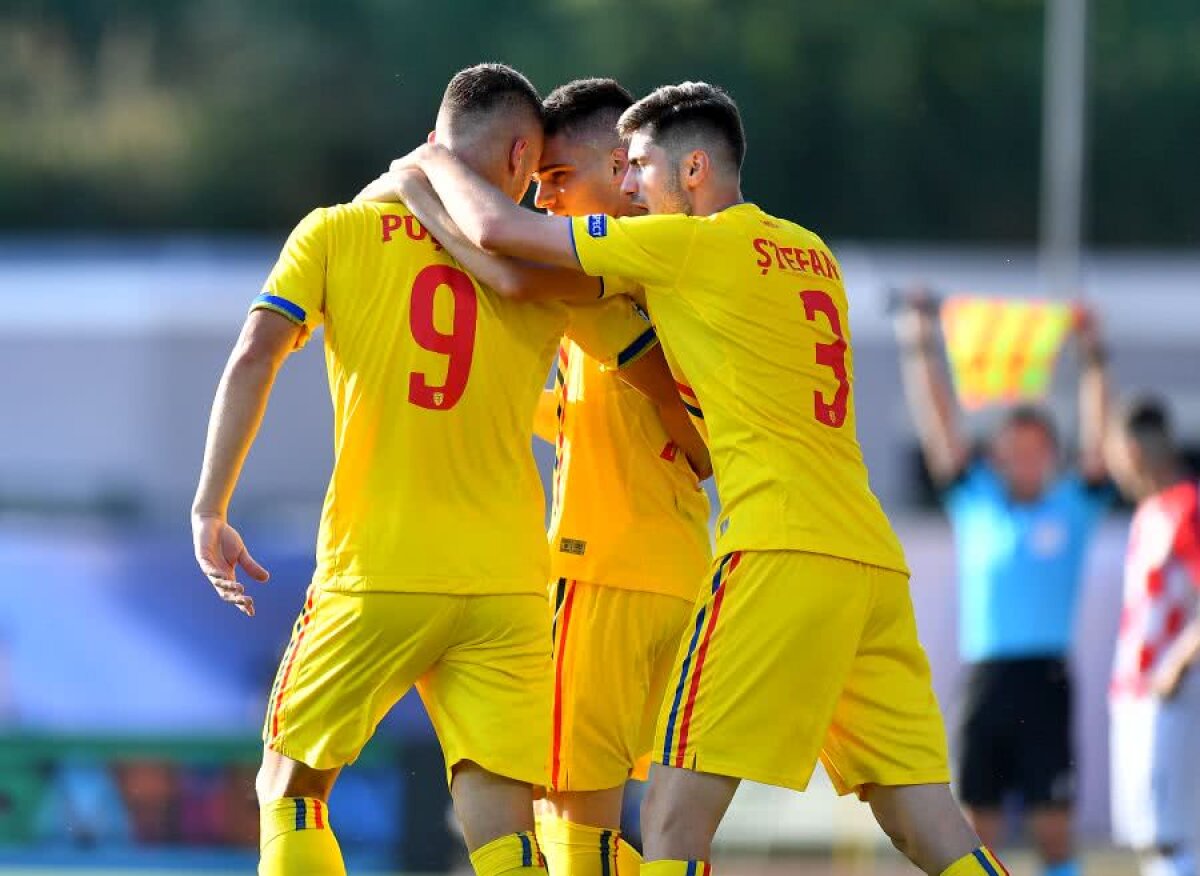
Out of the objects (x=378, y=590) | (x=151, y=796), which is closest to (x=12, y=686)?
(x=151, y=796)

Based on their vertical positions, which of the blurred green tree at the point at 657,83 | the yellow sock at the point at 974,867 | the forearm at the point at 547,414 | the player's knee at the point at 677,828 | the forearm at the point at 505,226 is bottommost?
the yellow sock at the point at 974,867

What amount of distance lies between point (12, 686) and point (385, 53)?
75.3ft

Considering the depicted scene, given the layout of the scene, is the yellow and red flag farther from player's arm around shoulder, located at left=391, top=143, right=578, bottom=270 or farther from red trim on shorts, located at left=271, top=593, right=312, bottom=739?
→ red trim on shorts, located at left=271, top=593, right=312, bottom=739

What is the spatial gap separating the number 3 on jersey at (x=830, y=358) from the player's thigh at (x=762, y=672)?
346 millimetres

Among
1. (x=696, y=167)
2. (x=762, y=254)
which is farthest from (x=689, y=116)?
(x=762, y=254)

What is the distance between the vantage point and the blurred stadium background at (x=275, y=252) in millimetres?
9945

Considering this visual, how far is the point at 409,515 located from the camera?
4617mm

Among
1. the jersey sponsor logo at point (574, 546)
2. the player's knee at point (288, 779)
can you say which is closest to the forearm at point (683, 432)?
the jersey sponsor logo at point (574, 546)

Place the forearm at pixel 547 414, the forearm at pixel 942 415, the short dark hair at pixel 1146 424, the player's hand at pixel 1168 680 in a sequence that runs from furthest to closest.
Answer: the short dark hair at pixel 1146 424, the forearm at pixel 942 415, the player's hand at pixel 1168 680, the forearm at pixel 547 414

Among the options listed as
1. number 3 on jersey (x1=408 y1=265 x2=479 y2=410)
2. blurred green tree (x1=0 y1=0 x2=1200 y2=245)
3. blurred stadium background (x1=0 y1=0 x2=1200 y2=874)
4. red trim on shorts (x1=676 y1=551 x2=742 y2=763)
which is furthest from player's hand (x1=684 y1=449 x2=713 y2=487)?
blurred green tree (x1=0 y1=0 x2=1200 y2=245)

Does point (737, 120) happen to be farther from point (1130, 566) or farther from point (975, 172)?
point (975, 172)

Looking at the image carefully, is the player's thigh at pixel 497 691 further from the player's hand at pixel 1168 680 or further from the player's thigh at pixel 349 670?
the player's hand at pixel 1168 680

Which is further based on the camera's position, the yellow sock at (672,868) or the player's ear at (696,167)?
the player's ear at (696,167)

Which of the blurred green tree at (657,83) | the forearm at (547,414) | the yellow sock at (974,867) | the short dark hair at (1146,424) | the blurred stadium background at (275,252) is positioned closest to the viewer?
the yellow sock at (974,867)
